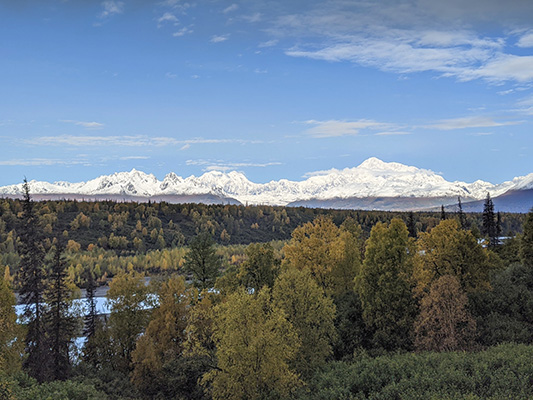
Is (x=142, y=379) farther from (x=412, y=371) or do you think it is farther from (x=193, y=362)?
(x=412, y=371)

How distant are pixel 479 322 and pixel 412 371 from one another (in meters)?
20.7

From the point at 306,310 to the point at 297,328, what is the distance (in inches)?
73.6

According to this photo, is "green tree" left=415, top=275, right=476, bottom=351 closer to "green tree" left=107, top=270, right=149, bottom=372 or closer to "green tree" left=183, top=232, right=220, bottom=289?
"green tree" left=183, top=232, right=220, bottom=289

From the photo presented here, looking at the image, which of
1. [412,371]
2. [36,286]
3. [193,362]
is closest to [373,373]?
[412,371]

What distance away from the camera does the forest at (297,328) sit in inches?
1224

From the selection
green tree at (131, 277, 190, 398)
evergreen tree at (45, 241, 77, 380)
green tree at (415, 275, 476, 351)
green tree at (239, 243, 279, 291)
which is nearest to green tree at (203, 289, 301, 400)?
green tree at (131, 277, 190, 398)

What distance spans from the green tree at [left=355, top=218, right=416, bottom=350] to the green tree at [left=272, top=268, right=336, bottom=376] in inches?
351

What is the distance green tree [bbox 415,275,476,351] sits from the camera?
40.9 m

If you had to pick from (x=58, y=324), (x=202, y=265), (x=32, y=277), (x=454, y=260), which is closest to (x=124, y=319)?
(x=58, y=324)

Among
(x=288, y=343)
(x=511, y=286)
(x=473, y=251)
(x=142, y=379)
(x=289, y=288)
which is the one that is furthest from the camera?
(x=511, y=286)

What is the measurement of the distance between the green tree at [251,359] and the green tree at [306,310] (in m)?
6.13

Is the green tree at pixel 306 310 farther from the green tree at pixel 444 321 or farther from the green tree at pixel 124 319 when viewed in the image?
the green tree at pixel 124 319

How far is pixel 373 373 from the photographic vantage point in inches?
1211

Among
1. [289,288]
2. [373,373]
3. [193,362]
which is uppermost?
[289,288]
